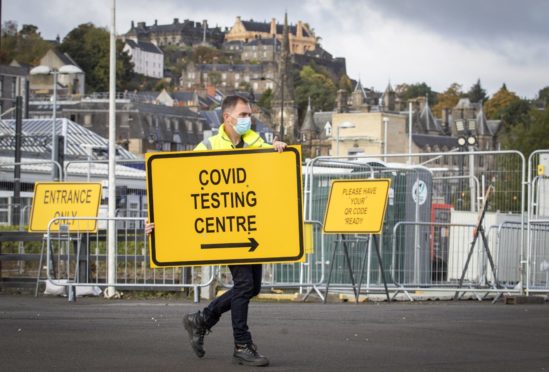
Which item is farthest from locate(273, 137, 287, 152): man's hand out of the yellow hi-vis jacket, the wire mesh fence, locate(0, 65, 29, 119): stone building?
locate(0, 65, 29, 119): stone building

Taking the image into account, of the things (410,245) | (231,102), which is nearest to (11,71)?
(410,245)

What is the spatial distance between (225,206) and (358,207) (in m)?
9.14

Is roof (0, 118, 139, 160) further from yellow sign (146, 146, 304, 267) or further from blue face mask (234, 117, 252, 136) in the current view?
blue face mask (234, 117, 252, 136)

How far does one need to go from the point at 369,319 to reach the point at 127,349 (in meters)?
4.76

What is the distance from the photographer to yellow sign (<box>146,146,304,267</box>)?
402 inches

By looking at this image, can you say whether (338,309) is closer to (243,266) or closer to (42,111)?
(243,266)

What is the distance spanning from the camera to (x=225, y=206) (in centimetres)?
1037

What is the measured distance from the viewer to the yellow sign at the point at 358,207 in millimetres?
19250

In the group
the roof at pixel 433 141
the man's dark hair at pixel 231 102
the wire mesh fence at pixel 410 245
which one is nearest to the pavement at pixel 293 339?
the man's dark hair at pixel 231 102

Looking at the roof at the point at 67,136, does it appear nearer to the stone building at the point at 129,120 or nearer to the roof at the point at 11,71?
the roof at the point at 11,71

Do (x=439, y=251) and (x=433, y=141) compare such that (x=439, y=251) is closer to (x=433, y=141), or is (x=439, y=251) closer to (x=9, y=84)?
(x=9, y=84)

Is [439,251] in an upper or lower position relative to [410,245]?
lower

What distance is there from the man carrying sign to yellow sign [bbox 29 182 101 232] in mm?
11768

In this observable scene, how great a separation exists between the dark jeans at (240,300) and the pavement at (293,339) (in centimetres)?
26
